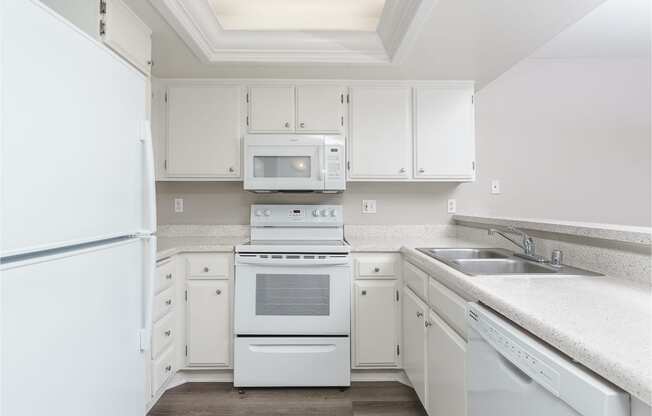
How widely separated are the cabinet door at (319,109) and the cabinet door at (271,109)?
7 centimetres

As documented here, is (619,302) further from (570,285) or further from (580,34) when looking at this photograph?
(580,34)

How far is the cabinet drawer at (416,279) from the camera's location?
5.77 feet

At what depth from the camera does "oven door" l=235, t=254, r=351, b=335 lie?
7.07 feet

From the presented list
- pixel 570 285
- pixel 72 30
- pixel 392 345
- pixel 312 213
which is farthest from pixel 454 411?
pixel 72 30

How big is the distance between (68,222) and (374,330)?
1.82 m

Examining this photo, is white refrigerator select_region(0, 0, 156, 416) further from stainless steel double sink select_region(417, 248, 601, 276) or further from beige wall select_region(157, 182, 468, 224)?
beige wall select_region(157, 182, 468, 224)

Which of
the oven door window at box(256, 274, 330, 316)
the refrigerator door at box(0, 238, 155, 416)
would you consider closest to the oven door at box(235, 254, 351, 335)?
the oven door window at box(256, 274, 330, 316)

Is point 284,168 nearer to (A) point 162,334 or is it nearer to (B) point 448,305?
(A) point 162,334

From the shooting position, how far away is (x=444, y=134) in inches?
101

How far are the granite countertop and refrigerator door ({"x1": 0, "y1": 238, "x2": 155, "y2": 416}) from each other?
1197 mm

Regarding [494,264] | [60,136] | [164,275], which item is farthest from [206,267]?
[494,264]

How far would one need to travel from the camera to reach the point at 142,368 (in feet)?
4.35

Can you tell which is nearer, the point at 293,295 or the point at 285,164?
the point at 293,295

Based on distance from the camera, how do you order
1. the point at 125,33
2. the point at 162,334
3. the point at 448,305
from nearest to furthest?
1. the point at 448,305
2. the point at 125,33
3. the point at 162,334
